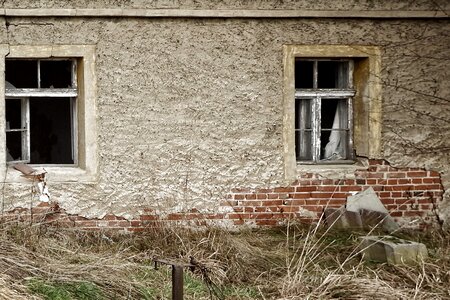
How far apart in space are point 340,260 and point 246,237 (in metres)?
1.14

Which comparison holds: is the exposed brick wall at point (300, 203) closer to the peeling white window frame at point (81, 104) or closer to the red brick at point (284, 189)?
the red brick at point (284, 189)

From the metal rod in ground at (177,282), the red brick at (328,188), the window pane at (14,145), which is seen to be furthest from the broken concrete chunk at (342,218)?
the metal rod in ground at (177,282)

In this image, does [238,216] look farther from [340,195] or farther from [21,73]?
[21,73]

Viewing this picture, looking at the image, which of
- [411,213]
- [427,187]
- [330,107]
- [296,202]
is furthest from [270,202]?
[427,187]

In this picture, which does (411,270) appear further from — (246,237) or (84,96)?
(84,96)

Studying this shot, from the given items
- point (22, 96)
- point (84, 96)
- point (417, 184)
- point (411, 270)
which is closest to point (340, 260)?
point (411, 270)

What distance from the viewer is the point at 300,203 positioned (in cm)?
885

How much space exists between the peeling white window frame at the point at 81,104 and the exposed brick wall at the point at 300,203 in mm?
367

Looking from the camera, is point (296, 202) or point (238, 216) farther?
point (296, 202)

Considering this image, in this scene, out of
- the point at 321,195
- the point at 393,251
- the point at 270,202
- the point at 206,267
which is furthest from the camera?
the point at 321,195

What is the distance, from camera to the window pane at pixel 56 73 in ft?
28.4

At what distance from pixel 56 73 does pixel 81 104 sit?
1.47ft

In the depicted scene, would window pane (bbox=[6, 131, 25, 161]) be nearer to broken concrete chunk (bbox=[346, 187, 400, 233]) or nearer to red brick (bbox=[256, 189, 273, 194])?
red brick (bbox=[256, 189, 273, 194])

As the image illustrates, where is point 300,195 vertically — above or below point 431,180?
below
